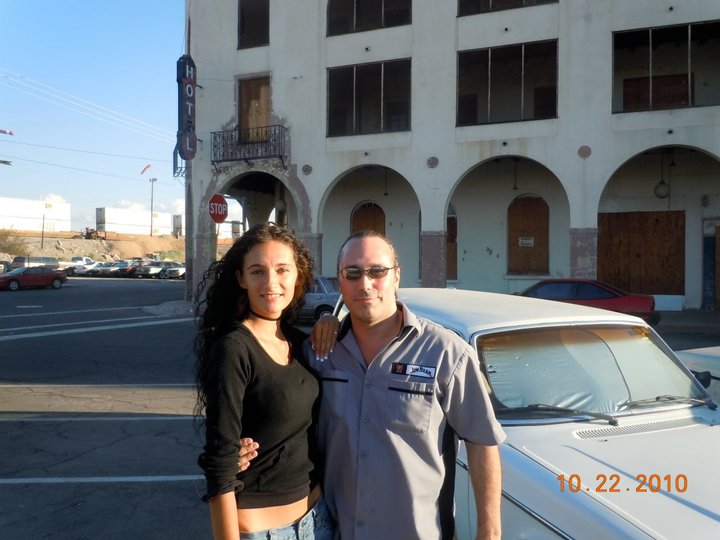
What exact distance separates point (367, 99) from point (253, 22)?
500 centimetres

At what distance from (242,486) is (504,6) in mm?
18853

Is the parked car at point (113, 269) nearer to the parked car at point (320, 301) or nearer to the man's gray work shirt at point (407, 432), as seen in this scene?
the parked car at point (320, 301)

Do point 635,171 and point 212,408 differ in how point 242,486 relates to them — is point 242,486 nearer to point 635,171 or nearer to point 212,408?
point 212,408

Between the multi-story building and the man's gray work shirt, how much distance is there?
15.7 metres

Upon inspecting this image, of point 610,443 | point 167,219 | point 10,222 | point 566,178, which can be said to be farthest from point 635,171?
point 167,219

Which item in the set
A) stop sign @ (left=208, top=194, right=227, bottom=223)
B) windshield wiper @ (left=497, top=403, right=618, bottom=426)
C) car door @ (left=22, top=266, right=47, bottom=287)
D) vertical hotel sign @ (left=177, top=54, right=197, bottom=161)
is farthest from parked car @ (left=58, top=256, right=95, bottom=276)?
windshield wiper @ (left=497, top=403, right=618, bottom=426)

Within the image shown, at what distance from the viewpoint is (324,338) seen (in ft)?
7.52

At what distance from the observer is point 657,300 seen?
18375 millimetres

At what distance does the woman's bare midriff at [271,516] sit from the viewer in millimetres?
2041

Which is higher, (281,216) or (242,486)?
(281,216)

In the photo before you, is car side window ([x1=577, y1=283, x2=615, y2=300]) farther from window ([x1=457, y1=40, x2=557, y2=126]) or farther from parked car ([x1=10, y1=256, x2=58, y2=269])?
parked car ([x1=10, y1=256, x2=58, y2=269])

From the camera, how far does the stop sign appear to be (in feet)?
63.4
